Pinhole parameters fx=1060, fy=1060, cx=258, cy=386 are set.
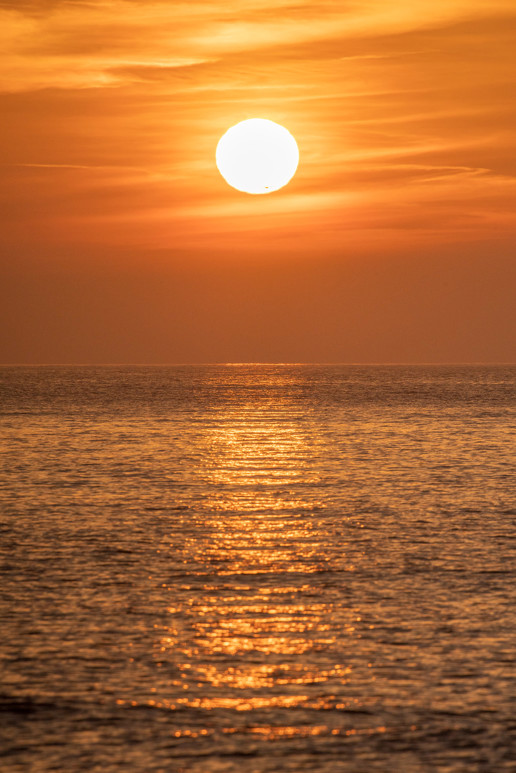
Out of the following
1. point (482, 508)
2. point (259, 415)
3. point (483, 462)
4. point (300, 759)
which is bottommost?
point (300, 759)

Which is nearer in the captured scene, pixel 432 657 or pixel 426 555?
pixel 432 657

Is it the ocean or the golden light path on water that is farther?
the golden light path on water

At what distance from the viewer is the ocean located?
50.0 feet

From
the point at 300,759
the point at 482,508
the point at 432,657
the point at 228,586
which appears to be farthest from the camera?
the point at 482,508

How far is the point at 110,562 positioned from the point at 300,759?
581 inches

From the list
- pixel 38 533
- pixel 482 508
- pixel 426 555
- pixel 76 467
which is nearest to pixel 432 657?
pixel 426 555

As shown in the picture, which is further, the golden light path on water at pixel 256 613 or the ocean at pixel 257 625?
the golden light path on water at pixel 256 613

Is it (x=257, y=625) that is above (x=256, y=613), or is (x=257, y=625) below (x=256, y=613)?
below

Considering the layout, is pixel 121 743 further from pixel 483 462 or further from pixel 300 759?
pixel 483 462

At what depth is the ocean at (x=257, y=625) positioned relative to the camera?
1524 centimetres

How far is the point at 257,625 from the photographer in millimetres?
21516

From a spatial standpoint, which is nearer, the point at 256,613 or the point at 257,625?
the point at 257,625

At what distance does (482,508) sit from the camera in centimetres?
4078

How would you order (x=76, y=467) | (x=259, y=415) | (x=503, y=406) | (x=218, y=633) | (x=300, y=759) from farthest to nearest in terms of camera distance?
1. (x=503, y=406)
2. (x=259, y=415)
3. (x=76, y=467)
4. (x=218, y=633)
5. (x=300, y=759)
